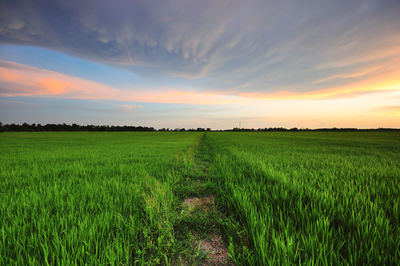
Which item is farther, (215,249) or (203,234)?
(203,234)

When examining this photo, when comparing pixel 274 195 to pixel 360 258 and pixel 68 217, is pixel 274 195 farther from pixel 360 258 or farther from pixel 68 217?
pixel 68 217

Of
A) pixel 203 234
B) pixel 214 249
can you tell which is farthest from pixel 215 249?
pixel 203 234

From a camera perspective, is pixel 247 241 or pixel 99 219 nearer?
pixel 247 241

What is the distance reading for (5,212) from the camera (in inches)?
95.4

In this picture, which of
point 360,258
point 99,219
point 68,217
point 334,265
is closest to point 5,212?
point 68,217

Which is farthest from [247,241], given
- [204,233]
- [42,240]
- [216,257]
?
[42,240]

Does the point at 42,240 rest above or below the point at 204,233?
above

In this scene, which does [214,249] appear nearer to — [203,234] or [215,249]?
[215,249]

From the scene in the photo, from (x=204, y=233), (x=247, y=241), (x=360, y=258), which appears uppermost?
(x=360, y=258)

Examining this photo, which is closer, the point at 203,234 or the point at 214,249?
the point at 214,249

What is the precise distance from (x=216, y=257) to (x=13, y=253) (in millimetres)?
2175

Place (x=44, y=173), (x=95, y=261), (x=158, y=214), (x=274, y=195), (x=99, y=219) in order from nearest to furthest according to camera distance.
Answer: (x=95, y=261) → (x=99, y=219) → (x=158, y=214) → (x=274, y=195) → (x=44, y=173)

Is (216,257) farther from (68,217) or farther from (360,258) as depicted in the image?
(68,217)

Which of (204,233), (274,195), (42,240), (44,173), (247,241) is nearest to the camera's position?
(42,240)
